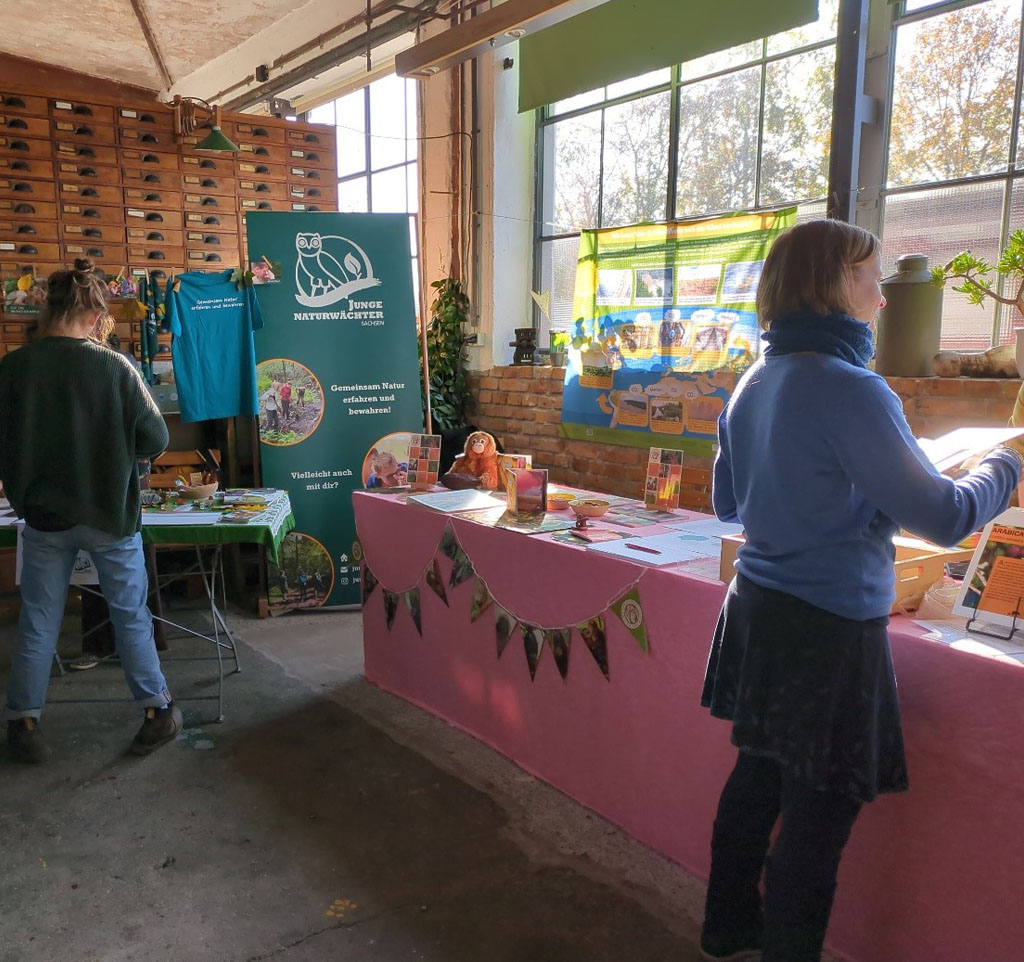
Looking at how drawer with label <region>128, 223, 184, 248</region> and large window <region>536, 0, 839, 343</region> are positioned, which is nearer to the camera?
large window <region>536, 0, 839, 343</region>

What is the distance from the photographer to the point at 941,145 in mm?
3473

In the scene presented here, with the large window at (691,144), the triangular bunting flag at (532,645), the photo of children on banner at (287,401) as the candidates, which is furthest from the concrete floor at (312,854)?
the large window at (691,144)

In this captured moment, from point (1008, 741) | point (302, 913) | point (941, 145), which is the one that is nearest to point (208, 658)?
point (302, 913)

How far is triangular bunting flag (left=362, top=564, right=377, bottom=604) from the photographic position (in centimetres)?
344

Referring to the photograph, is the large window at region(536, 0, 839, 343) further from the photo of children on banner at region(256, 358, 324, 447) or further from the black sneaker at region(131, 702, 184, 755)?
the black sneaker at region(131, 702, 184, 755)

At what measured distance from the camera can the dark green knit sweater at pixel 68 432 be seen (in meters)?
2.67

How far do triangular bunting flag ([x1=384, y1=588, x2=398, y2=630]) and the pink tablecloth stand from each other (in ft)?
0.11

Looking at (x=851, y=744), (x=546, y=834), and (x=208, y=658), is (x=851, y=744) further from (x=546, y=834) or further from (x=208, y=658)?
(x=208, y=658)

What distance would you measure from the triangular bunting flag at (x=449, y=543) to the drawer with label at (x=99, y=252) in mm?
4396

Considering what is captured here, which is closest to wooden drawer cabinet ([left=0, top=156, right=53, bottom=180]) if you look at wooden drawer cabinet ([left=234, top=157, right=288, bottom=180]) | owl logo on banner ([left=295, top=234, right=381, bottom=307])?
wooden drawer cabinet ([left=234, top=157, right=288, bottom=180])

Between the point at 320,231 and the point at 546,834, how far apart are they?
3.18 m

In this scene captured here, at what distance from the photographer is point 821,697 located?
1484 millimetres

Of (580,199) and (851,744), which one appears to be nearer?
(851,744)

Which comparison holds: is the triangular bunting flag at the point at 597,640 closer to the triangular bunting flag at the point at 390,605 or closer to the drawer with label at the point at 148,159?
the triangular bunting flag at the point at 390,605
